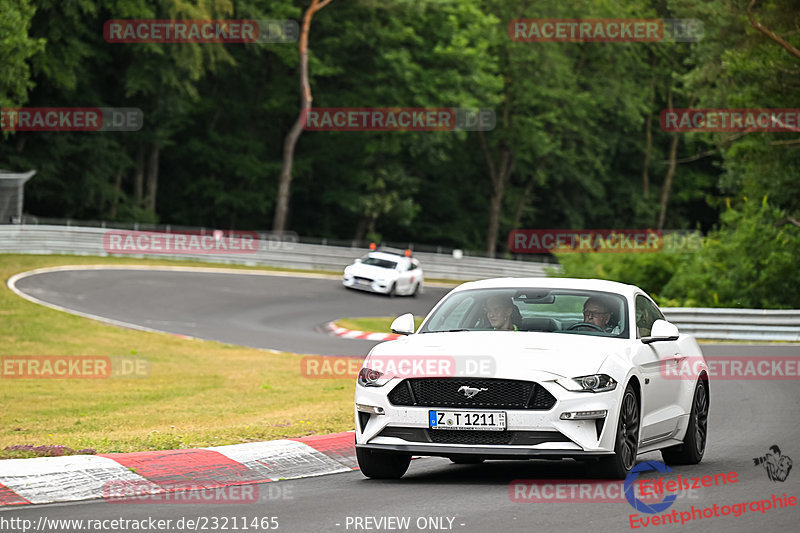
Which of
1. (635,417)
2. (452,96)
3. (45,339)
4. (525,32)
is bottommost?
(45,339)

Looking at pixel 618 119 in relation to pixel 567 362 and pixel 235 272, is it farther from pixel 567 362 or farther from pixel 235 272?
pixel 567 362

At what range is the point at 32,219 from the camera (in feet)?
158

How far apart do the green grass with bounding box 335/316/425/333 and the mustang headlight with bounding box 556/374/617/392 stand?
23013mm

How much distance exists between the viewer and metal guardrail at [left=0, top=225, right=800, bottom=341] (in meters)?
29.7

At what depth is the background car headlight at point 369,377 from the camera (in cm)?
942

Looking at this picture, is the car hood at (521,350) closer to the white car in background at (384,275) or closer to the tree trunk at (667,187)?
the white car in background at (384,275)

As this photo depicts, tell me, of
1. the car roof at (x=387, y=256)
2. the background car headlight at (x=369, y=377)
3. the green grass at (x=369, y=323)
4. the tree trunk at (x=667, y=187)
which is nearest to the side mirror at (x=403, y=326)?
the background car headlight at (x=369, y=377)

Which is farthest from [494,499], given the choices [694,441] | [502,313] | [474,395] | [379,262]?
[379,262]

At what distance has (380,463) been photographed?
9578 millimetres

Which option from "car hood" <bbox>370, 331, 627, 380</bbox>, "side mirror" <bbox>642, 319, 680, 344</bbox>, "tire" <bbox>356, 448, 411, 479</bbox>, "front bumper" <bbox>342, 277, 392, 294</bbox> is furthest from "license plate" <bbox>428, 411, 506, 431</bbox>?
"front bumper" <bbox>342, 277, 392, 294</bbox>

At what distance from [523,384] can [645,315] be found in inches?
93.4

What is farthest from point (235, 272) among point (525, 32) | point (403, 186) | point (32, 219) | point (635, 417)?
point (635, 417)

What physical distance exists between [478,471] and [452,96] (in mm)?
53687

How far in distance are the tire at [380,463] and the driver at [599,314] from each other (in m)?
1.90
